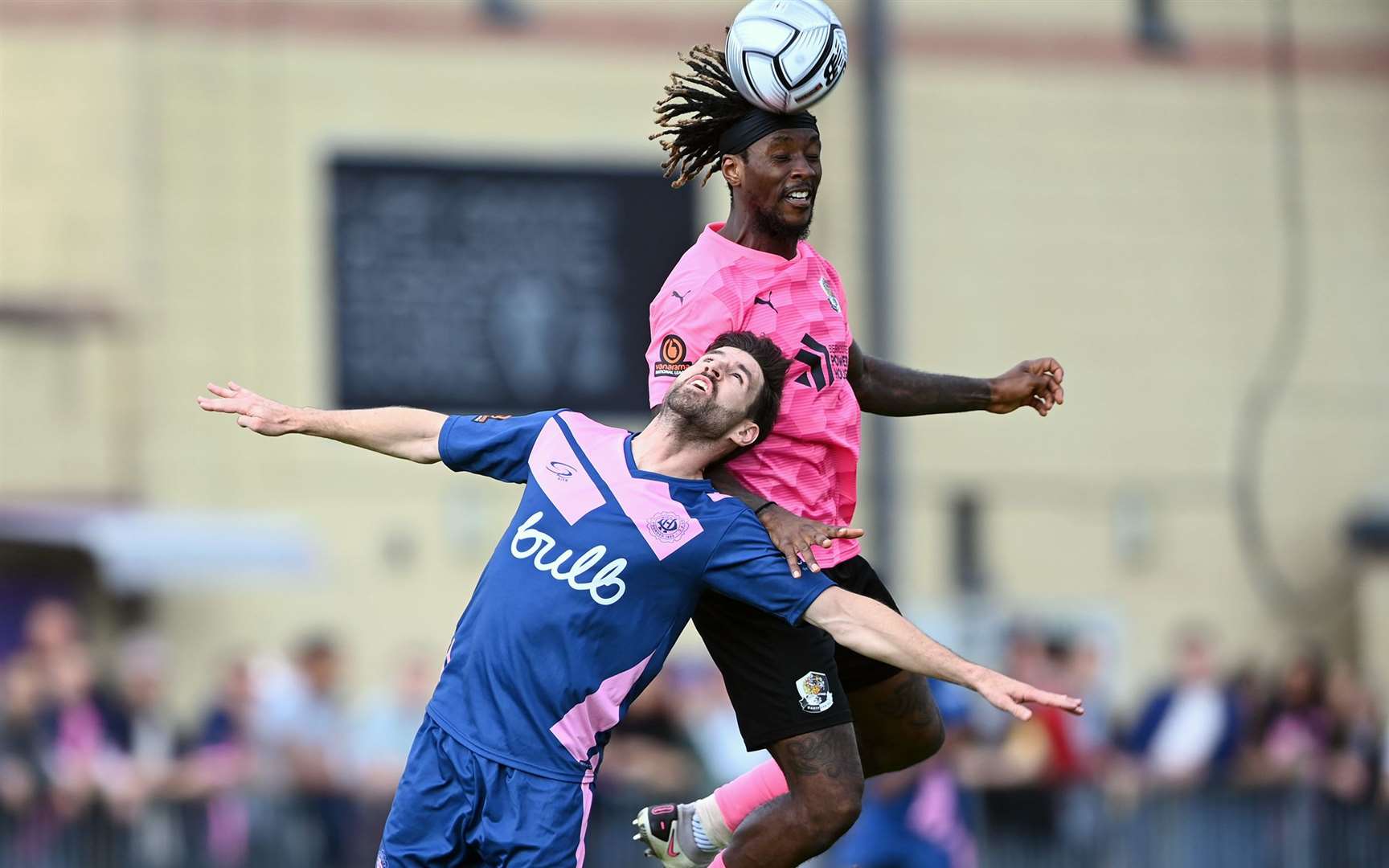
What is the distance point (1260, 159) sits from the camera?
21.7 m

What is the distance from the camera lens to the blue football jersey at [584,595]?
5.86 meters

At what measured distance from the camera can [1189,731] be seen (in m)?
14.3

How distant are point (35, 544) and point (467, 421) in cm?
1218

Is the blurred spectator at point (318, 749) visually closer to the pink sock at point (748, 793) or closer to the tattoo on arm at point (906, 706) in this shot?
the pink sock at point (748, 793)

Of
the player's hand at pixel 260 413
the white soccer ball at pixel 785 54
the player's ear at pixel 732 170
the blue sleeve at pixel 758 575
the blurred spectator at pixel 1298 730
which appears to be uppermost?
the white soccer ball at pixel 785 54

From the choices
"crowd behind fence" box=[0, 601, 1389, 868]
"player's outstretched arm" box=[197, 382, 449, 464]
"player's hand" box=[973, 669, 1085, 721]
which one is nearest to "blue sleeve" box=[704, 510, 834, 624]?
"player's hand" box=[973, 669, 1085, 721]

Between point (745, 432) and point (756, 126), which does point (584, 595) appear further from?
point (756, 126)

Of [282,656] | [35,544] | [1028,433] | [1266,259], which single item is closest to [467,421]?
[282,656]

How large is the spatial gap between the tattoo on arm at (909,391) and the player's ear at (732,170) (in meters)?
0.71

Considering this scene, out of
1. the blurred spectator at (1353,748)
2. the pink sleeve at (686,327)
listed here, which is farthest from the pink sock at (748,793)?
the blurred spectator at (1353,748)

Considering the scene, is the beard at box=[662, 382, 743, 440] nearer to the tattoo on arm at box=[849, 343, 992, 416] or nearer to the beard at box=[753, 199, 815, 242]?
the beard at box=[753, 199, 815, 242]

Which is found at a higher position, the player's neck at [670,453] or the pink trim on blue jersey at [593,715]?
the player's neck at [670,453]

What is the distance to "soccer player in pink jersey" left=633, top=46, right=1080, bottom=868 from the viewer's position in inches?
236

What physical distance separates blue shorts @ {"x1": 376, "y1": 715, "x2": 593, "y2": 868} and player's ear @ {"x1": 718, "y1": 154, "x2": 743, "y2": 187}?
1.66 m
